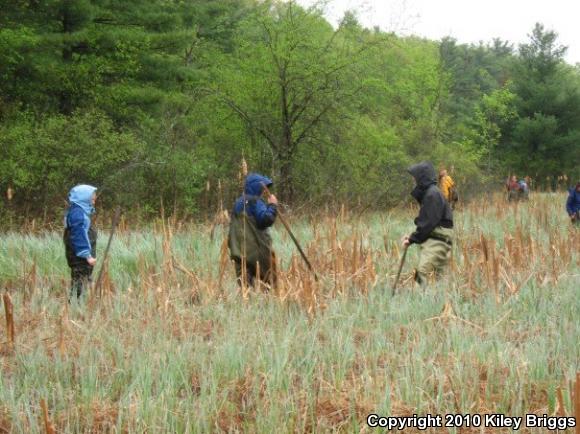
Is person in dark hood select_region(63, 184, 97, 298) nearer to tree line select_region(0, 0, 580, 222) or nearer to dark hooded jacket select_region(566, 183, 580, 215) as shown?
tree line select_region(0, 0, 580, 222)

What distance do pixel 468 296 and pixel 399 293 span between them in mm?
694

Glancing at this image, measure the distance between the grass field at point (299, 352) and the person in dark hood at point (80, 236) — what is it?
1.21 ft

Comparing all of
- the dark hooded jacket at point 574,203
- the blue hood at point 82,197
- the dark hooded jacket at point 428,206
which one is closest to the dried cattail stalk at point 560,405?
the dark hooded jacket at point 428,206

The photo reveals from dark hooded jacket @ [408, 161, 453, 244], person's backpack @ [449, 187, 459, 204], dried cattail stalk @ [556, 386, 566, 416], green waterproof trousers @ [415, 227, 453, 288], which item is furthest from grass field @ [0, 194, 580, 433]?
person's backpack @ [449, 187, 459, 204]

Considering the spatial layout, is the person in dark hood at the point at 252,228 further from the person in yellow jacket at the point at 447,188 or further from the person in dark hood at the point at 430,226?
the person in yellow jacket at the point at 447,188

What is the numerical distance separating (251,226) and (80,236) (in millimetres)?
1695

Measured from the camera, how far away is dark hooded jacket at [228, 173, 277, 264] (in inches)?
242

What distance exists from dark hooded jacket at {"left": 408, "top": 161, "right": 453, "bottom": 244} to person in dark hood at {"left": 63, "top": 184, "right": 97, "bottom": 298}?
3236 mm

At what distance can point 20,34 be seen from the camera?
45.7ft

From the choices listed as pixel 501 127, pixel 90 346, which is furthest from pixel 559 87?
pixel 90 346

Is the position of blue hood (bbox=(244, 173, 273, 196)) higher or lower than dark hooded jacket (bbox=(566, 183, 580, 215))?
higher
